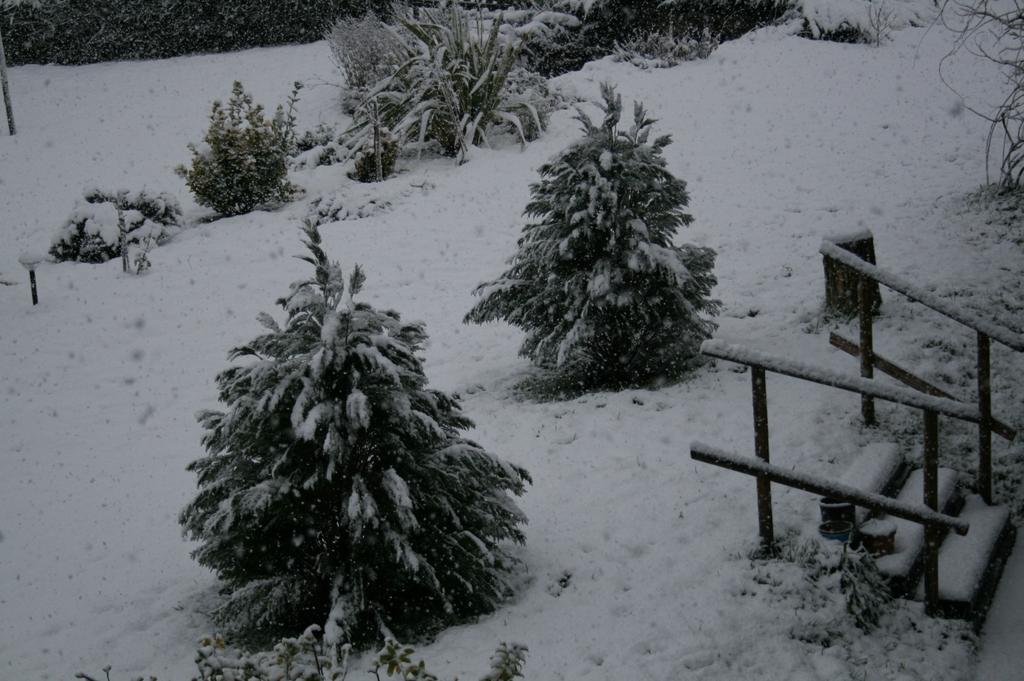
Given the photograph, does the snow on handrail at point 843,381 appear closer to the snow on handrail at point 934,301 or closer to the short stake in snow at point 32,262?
the snow on handrail at point 934,301

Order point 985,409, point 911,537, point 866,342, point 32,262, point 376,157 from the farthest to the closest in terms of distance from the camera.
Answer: point 376,157 < point 32,262 < point 866,342 < point 985,409 < point 911,537

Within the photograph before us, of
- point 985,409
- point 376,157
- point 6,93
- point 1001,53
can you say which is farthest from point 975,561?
point 6,93

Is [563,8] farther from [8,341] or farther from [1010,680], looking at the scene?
[1010,680]

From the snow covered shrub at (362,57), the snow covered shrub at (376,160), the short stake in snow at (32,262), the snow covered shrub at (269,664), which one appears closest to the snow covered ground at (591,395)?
the short stake in snow at (32,262)

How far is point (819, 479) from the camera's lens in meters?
4.82

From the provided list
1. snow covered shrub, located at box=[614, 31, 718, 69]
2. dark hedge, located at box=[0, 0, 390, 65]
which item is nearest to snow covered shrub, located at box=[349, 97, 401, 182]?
snow covered shrub, located at box=[614, 31, 718, 69]

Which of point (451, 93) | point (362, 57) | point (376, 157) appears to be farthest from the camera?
point (362, 57)

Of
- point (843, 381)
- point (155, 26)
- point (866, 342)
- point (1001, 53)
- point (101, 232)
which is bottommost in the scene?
point (866, 342)

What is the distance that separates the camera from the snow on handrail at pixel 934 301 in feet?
16.2

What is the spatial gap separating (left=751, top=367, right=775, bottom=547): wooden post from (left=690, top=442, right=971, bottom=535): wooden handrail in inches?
3.4

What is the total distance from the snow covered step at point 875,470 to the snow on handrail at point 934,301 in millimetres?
962

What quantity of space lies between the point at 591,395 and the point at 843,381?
10.6ft

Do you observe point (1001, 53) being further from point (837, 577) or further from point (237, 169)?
point (237, 169)

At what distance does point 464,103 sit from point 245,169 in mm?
4011
